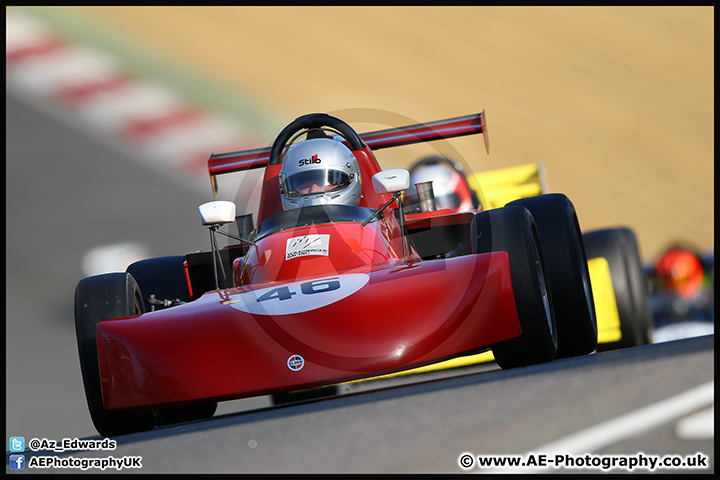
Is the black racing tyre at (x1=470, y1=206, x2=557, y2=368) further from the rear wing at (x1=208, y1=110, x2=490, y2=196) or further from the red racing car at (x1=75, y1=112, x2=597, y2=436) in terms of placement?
the rear wing at (x1=208, y1=110, x2=490, y2=196)

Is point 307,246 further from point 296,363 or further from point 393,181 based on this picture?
point 296,363

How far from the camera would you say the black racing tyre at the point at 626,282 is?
6672mm

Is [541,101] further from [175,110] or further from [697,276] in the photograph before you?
[697,276]

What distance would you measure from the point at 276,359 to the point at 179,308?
0.65m

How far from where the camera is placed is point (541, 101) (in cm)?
1662

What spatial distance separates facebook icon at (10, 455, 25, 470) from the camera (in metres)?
3.68

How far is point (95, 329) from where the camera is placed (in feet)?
16.0

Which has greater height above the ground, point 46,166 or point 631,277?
point 46,166

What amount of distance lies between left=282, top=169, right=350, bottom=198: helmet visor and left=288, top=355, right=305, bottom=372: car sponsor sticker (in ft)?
5.56

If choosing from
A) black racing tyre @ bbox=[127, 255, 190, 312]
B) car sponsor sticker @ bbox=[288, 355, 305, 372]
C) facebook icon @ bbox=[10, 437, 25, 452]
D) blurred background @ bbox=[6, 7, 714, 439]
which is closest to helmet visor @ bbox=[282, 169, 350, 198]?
black racing tyre @ bbox=[127, 255, 190, 312]

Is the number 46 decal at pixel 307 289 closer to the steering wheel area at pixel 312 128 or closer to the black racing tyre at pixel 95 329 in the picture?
the black racing tyre at pixel 95 329

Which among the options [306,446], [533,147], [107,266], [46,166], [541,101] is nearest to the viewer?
[306,446]

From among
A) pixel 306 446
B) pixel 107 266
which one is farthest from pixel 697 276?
pixel 107 266
